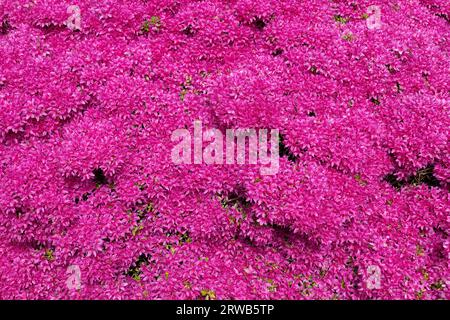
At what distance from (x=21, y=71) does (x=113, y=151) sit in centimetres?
112

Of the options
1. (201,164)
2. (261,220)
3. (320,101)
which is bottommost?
(261,220)

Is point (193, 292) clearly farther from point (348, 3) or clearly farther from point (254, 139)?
point (348, 3)

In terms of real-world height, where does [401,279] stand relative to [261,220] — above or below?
below

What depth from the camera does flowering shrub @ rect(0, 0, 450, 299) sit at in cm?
290

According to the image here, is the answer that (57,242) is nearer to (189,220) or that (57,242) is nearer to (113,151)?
(113,151)

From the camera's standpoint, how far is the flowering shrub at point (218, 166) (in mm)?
2900

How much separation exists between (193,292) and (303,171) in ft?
3.74

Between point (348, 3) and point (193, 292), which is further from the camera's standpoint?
point (348, 3)

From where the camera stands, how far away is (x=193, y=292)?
275 centimetres

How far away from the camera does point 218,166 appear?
9.79ft

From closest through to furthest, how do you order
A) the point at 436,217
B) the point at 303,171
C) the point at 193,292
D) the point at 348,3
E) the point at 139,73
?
the point at 193,292
the point at 303,171
the point at 436,217
the point at 139,73
the point at 348,3

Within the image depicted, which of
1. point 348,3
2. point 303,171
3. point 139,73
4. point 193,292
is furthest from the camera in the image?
point 348,3

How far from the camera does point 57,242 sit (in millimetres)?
2951

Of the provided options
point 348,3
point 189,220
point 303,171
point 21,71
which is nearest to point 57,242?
point 189,220
